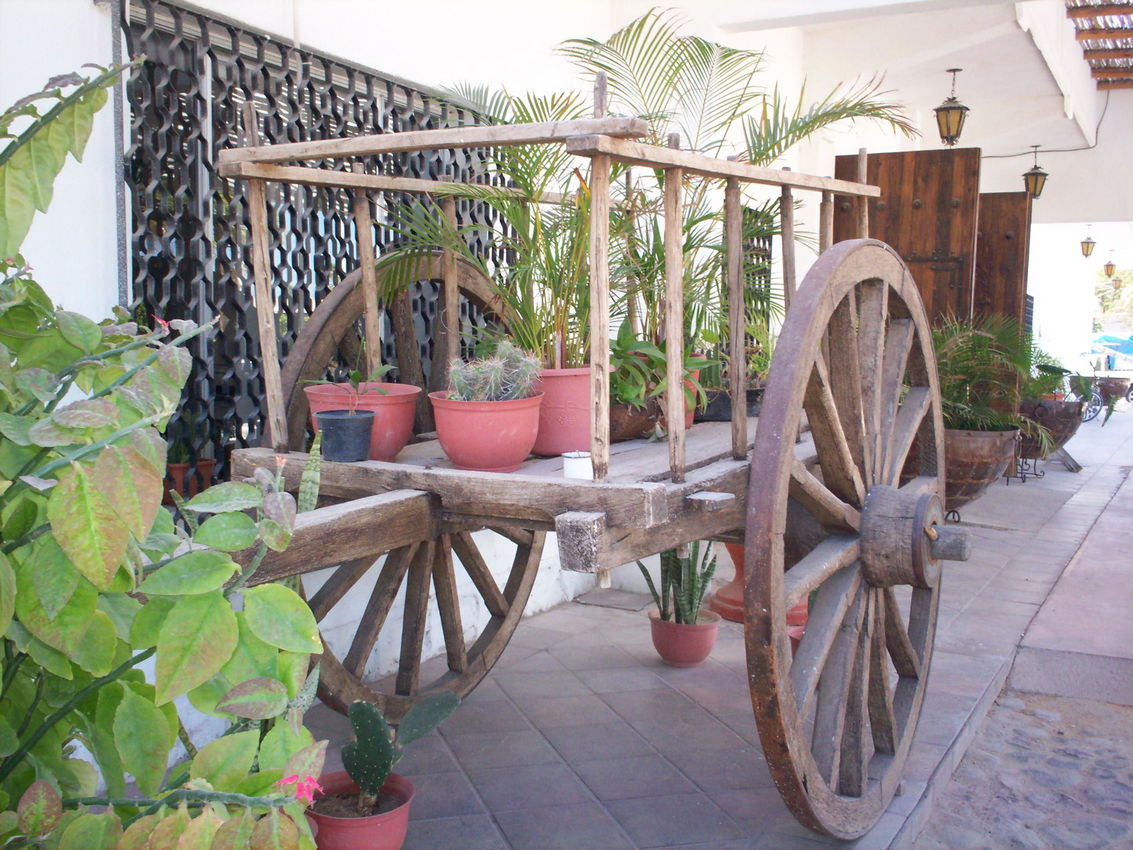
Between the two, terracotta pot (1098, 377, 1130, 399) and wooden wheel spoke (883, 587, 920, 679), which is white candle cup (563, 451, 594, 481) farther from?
terracotta pot (1098, 377, 1130, 399)

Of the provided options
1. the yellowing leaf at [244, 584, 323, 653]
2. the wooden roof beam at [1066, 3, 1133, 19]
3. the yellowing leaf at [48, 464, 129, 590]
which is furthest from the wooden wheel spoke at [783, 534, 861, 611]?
the wooden roof beam at [1066, 3, 1133, 19]

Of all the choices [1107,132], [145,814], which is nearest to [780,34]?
[145,814]

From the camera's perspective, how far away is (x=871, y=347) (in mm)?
2686

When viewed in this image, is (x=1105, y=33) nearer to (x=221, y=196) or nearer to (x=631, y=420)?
(x=631, y=420)

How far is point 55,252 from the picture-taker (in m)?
2.54

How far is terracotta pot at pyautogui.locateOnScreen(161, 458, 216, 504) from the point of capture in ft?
9.59

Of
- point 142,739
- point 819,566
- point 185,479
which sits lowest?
point 819,566

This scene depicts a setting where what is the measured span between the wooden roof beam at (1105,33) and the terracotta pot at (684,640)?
7579 mm

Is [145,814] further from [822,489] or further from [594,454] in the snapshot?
[822,489]

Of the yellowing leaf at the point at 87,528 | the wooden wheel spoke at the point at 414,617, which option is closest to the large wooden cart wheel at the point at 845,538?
the wooden wheel spoke at the point at 414,617

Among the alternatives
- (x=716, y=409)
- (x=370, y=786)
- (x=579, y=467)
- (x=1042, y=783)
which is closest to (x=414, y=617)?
(x=370, y=786)

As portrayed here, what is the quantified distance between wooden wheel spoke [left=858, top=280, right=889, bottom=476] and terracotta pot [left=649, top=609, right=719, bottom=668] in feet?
4.35

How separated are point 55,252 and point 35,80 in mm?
409

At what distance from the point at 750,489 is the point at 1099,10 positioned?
311 inches
